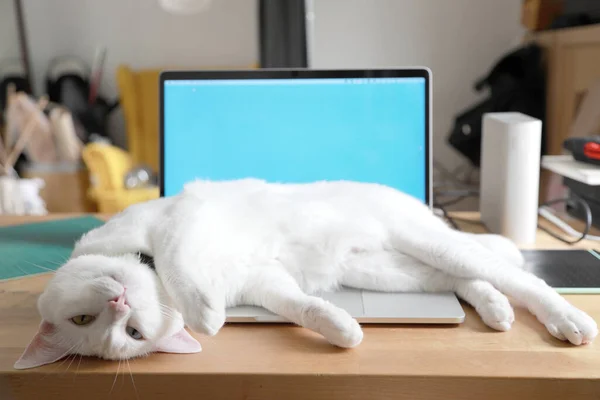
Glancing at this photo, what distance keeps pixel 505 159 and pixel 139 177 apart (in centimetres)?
202

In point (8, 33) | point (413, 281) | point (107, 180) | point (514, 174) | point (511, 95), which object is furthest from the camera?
point (8, 33)

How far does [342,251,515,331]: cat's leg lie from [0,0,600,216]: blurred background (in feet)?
2.20

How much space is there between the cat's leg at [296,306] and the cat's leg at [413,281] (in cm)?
11

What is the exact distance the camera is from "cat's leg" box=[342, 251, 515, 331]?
77cm

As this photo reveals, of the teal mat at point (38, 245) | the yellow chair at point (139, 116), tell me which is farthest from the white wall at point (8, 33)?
the teal mat at point (38, 245)

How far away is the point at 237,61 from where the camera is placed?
10.5 ft

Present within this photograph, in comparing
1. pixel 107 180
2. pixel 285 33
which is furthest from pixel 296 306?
pixel 107 180

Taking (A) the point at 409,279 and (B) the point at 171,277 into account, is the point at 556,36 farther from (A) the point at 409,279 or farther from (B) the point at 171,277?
(B) the point at 171,277

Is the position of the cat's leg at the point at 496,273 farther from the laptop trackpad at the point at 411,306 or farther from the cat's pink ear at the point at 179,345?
the cat's pink ear at the point at 179,345

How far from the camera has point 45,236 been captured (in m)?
1.17

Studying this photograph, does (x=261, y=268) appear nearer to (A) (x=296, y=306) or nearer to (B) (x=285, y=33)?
(A) (x=296, y=306)

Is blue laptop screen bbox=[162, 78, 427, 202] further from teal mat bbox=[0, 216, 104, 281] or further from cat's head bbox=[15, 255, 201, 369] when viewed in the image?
cat's head bbox=[15, 255, 201, 369]

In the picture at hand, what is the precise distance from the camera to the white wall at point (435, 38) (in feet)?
8.80

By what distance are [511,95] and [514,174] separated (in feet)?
4.53
